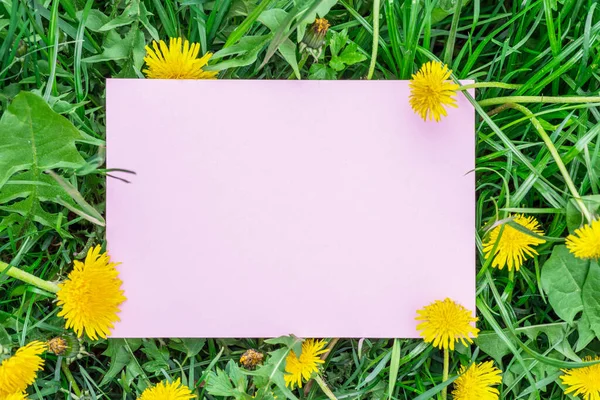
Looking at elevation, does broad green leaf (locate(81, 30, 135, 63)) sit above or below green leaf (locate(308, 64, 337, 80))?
below

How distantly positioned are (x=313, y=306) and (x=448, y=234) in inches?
10.5

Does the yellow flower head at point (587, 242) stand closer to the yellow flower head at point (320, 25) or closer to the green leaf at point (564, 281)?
the green leaf at point (564, 281)

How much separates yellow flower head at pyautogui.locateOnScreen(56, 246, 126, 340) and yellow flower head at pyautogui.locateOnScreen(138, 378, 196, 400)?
12 cm

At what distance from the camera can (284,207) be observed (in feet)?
2.92

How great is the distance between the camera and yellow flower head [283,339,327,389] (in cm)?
87

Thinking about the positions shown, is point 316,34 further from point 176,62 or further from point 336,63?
point 176,62

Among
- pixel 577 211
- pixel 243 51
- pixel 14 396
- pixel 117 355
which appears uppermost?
pixel 577 211

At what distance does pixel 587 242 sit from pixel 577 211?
73 mm

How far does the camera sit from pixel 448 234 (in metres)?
0.90

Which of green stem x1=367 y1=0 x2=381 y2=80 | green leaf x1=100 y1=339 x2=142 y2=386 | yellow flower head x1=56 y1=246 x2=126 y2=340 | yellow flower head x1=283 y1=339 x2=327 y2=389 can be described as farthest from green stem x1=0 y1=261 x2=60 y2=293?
green stem x1=367 y1=0 x2=381 y2=80

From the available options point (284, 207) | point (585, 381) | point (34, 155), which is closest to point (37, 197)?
point (34, 155)

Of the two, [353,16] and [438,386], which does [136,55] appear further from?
[438,386]

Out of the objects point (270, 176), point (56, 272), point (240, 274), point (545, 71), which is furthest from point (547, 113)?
point (56, 272)

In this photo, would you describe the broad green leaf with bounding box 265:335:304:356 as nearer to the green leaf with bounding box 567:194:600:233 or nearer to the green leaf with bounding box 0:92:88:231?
the green leaf with bounding box 0:92:88:231
